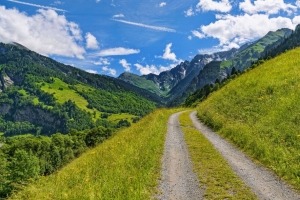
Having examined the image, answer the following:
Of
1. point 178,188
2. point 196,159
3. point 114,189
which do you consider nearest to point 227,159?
point 196,159

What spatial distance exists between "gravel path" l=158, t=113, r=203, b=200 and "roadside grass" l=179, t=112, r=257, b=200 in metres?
0.38

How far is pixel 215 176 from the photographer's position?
1288 cm

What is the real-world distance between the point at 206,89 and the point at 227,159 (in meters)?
109

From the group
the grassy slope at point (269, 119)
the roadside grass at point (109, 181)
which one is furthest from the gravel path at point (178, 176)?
the grassy slope at point (269, 119)

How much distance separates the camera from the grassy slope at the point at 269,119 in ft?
46.9

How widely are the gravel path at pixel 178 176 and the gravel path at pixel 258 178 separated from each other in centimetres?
247

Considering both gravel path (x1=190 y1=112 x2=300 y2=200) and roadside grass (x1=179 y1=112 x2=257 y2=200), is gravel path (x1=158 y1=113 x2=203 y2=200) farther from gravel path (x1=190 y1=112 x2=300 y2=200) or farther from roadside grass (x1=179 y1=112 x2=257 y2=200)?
gravel path (x1=190 y1=112 x2=300 y2=200)

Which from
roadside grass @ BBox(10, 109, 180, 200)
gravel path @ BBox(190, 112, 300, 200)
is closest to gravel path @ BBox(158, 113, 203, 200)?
roadside grass @ BBox(10, 109, 180, 200)

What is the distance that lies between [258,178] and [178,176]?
3.98 metres

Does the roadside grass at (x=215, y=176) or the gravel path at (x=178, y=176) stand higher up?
the gravel path at (x=178, y=176)

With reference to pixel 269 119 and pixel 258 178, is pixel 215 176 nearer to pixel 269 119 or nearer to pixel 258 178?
pixel 258 178

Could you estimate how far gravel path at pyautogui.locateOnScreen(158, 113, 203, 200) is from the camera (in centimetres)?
1091

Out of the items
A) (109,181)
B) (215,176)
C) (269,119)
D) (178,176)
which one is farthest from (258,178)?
(269,119)

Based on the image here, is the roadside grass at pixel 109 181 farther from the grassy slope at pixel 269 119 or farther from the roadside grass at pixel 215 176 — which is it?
the grassy slope at pixel 269 119
